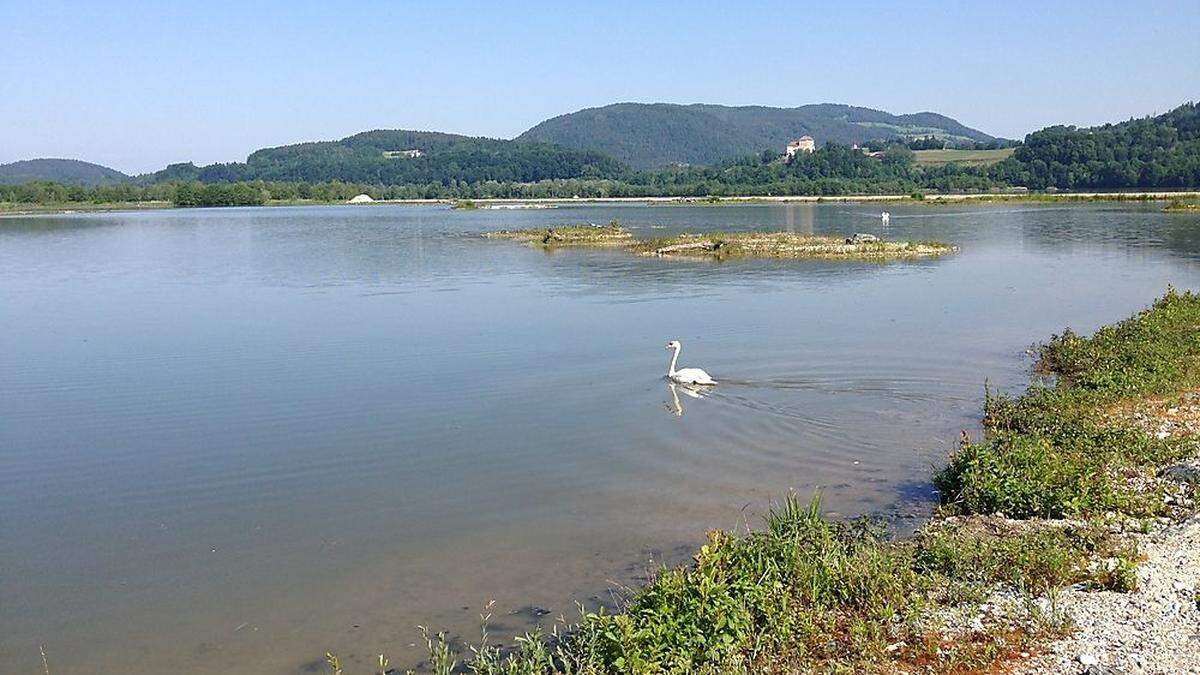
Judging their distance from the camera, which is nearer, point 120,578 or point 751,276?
point 120,578

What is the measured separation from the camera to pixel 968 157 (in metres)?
180

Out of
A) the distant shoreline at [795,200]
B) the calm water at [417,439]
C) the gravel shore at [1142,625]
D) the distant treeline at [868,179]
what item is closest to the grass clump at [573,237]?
the calm water at [417,439]

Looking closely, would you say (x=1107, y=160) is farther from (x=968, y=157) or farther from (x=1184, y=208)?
(x=1184, y=208)

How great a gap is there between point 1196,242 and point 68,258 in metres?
52.8

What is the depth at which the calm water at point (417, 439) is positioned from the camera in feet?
27.6

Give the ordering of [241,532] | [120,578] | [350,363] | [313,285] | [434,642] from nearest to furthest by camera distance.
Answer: [434,642]
[120,578]
[241,532]
[350,363]
[313,285]

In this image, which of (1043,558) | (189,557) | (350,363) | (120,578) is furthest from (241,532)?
(350,363)

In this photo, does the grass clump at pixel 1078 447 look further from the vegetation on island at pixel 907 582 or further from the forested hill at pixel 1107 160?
the forested hill at pixel 1107 160

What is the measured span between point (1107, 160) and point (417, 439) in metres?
144

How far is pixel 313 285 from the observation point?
3294 centimetres

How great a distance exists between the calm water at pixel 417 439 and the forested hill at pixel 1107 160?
108138mm

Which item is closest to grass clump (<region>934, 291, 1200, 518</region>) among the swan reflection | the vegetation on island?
the vegetation on island

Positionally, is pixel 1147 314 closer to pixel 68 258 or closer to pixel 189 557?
pixel 189 557

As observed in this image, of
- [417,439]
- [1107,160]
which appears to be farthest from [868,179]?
[417,439]
